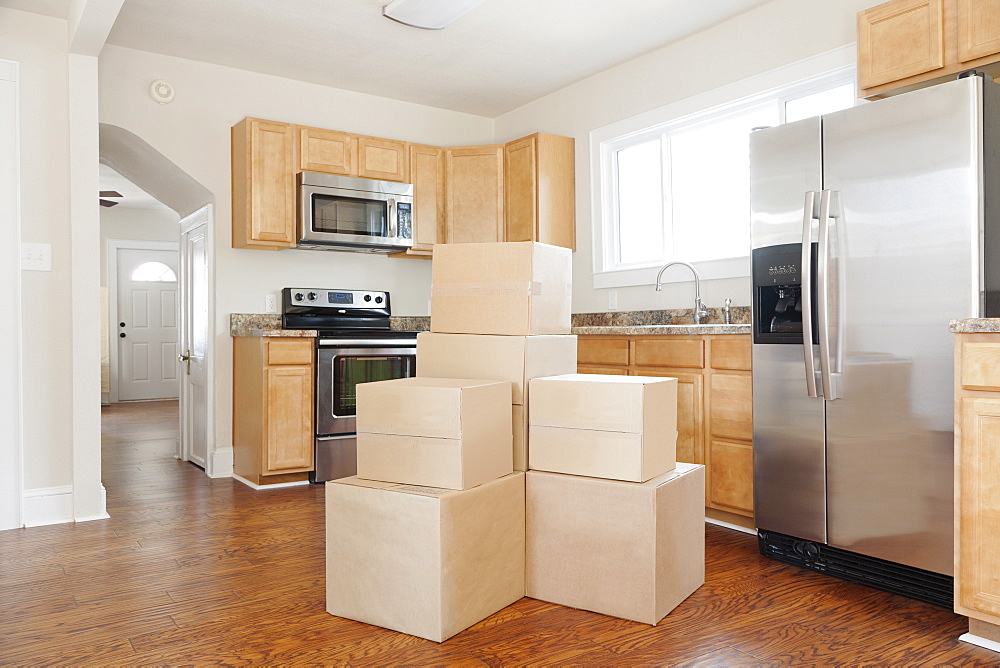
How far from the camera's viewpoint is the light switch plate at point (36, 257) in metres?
3.34

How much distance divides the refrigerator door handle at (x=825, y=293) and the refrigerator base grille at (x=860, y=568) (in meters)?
0.55

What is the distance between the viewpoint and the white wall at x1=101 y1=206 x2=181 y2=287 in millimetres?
9094

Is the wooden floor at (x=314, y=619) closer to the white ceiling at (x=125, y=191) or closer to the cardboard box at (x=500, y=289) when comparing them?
the cardboard box at (x=500, y=289)

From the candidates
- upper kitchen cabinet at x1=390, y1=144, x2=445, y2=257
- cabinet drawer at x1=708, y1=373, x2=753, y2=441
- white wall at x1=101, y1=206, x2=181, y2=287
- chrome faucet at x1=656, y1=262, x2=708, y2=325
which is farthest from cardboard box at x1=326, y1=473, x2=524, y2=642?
white wall at x1=101, y1=206, x2=181, y2=287

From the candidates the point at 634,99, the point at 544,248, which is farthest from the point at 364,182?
the point at 544,248

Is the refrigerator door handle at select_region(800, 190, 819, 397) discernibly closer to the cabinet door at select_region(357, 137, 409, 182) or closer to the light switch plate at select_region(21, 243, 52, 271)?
the cabinet door at select_region(357, 137, 409, 182)

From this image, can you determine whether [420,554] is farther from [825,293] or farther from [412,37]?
[412,37]

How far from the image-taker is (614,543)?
219 cm

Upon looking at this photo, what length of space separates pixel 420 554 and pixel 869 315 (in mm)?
1607

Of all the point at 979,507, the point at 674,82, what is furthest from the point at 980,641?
the point at 674,82

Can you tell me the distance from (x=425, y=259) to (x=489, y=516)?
3292 mm

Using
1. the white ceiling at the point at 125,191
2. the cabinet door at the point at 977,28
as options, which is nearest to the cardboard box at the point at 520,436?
the cabinet door at the point at 977,28

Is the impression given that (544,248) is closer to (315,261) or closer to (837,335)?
(837,335)

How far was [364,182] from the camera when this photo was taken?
4.61 meters
